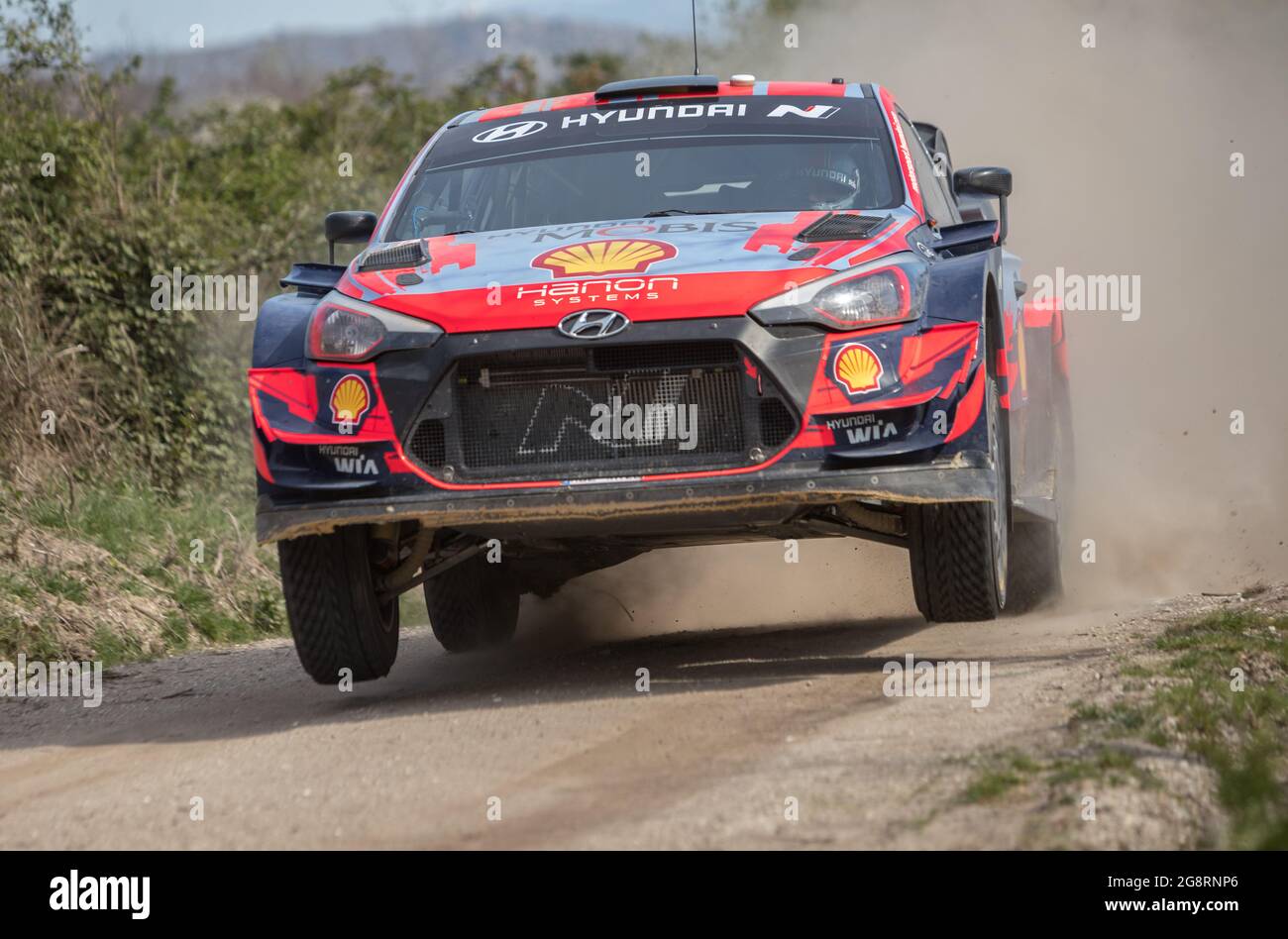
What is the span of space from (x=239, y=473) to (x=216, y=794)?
837 cm

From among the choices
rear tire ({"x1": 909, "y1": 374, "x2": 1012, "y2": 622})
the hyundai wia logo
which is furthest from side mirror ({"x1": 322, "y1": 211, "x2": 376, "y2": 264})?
rear tire ({"x1": 909, "y1": 374, "x2": 1012, "y2": 622})

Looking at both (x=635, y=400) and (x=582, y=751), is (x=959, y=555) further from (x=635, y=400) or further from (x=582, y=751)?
(x=582, y=751)

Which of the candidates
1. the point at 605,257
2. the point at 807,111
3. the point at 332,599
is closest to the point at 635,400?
the point at 605,257

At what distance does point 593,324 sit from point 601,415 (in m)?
0.27

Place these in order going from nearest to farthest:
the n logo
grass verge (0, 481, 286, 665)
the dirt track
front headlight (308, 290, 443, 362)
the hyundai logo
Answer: the dirt track, front headlight (308, 290, 443, 362), the n logo, the hyundai logo, grass verge (0, 481, 286, 665)

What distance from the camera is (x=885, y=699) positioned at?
5309mm

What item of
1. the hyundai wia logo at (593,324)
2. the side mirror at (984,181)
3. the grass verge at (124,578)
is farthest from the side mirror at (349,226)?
the grass verge at (124,578)

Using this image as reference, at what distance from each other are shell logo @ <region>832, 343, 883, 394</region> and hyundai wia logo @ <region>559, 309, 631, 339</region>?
63cm

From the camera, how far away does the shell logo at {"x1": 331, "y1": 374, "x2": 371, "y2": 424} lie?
17.9 ft

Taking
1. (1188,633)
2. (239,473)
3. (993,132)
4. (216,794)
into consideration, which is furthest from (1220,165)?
(216,794)

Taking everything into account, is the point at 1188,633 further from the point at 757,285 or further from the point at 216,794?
the point at 216,794

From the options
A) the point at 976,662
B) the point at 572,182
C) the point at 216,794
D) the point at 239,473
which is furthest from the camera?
the point at 239,473

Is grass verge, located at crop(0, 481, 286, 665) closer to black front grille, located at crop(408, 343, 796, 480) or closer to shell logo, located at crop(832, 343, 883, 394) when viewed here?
black front grille, located at crop(408, 343, 796, 480)

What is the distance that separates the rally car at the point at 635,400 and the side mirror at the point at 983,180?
1.86 ft
